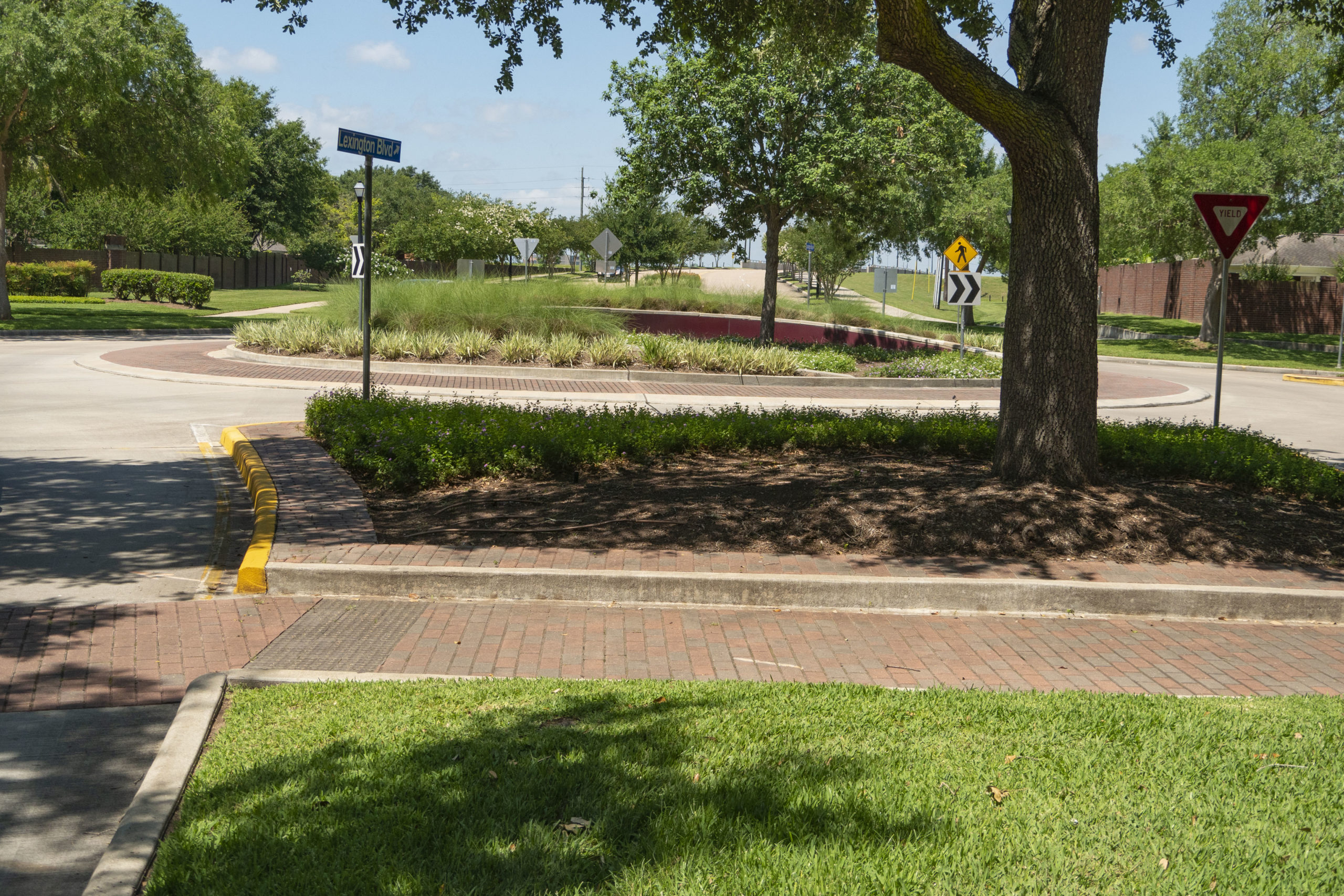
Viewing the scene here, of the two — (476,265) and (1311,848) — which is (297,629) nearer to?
(1311,848)

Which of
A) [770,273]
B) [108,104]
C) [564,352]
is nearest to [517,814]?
[564,352]

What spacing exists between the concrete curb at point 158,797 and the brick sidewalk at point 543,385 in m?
13.9

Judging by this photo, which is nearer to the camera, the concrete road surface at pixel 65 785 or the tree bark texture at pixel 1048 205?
the concrete road surface at pixel 65 785

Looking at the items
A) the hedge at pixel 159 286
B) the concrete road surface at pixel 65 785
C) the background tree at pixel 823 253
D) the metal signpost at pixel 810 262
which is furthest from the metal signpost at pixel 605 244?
the concrete road surface at pixel 65 785

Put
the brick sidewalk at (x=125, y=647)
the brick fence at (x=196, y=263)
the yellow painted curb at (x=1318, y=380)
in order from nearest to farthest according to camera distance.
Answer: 1. the brick sidewalk at (x=125, y=647)
2. the yellow painted curb at (x=1318, y=380)
3. the brick fence at (x=196, y=263)

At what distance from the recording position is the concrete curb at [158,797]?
10.4ft

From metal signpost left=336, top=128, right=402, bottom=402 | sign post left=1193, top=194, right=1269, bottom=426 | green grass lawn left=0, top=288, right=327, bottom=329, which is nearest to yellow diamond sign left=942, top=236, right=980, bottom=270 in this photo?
sign post left=1193, top=194, right=1269, bottom=426

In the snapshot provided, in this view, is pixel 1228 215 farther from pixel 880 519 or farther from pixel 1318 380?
pixel 1318 380

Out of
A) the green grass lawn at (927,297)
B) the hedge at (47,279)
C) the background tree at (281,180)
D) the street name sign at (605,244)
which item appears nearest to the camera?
the street name sign at (605,244)

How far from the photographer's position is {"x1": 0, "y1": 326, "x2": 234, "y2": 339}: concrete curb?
29344mm

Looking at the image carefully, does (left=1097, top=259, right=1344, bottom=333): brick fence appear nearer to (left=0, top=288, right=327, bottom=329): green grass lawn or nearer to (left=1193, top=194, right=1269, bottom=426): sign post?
(left=1193, top=194, right=1269, bottom=426): sign post

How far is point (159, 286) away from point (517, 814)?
4913 centimetres

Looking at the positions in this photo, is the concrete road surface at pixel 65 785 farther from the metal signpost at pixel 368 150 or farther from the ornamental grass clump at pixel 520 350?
the ornamental grass clump at pixel 520 350

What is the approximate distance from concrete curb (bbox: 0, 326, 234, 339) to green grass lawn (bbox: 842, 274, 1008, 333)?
2920cm
